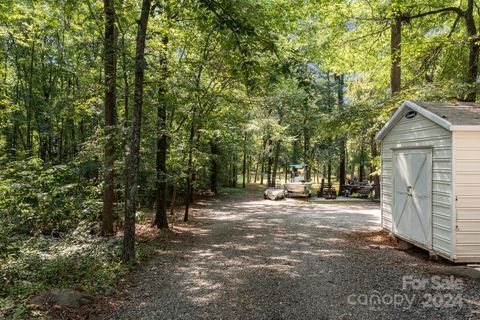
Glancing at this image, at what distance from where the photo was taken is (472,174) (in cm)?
532

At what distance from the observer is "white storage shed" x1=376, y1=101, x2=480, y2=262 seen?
17.4ft

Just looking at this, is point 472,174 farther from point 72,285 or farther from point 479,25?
point 479,25

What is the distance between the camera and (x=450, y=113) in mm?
5812

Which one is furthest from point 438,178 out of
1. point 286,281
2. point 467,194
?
point 286,281

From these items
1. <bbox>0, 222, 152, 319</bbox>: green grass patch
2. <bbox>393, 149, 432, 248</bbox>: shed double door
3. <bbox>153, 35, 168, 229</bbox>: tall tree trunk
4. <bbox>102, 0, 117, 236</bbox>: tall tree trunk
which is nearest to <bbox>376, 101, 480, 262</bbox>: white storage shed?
<bbox>393, 149, 432, 248</bbox>: shed double door

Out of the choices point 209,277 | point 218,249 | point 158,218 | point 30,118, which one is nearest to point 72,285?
point 209,277

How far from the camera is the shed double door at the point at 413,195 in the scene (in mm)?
6020

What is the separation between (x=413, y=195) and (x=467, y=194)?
1272 millimetres

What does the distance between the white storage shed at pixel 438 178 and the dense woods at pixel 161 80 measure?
1.95m

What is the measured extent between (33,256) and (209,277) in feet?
11.1

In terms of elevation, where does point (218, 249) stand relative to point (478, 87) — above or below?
below

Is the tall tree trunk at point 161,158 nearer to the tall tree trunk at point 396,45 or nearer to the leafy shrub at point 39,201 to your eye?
the leafy shrub at point 39,201

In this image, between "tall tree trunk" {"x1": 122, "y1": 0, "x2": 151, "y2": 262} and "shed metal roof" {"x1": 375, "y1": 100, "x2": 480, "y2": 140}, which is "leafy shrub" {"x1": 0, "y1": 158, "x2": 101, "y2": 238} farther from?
"shed metal roof" {"x1": 375, "y1": 100, "x2": 480, "y2": 140}

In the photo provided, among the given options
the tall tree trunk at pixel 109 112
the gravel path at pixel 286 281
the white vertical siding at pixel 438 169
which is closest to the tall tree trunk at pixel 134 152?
the gravel path at pixel 286 281
